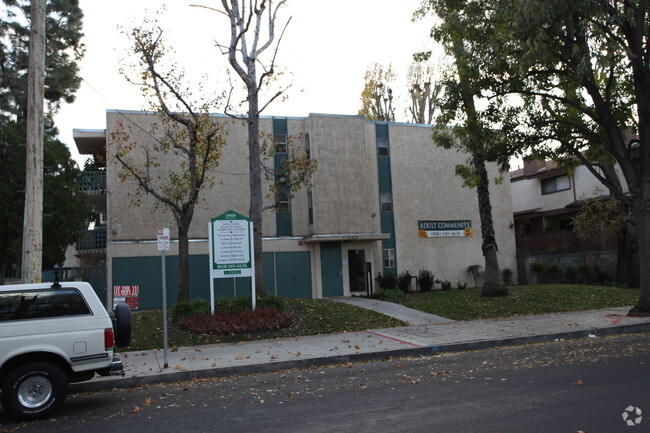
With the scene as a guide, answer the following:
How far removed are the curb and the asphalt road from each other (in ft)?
1.03

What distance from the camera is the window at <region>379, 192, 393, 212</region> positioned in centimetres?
2647

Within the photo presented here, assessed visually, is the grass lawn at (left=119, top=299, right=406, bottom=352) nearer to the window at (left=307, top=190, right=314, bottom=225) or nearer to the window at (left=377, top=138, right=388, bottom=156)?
the window at (left=307, top=190, right=314, bottom=225)

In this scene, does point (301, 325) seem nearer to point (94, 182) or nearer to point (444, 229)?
point (94, 182)

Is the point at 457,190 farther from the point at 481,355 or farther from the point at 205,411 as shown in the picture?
the point at 205,411

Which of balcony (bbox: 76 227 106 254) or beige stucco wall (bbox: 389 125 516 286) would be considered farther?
beige stucco wall (bbox: 389 125 516 286)

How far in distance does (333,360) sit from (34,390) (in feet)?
18.1

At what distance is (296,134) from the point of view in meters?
25.4

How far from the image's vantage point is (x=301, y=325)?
14.9 metres

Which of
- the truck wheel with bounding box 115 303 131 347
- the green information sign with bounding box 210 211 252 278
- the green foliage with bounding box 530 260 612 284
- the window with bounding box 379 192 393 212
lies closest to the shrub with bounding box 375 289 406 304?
the window with bounding box 379 192 393 212

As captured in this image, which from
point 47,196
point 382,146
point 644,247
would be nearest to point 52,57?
point 47,196

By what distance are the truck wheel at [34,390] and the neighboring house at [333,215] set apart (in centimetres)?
1436

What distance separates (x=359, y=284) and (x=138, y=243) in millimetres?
9900

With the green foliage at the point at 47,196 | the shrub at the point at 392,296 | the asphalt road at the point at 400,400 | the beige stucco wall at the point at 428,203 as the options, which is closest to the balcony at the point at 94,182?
the green foliage at the point at 47,196

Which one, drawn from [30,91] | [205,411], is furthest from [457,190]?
[205,411]
